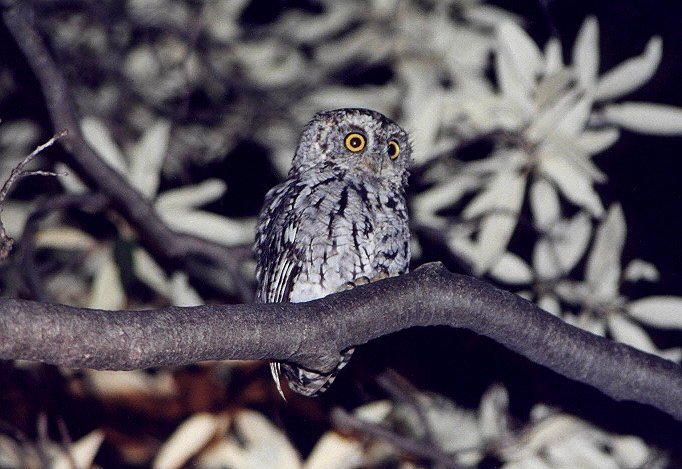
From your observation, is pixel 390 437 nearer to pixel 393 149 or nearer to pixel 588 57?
pixel 393 149

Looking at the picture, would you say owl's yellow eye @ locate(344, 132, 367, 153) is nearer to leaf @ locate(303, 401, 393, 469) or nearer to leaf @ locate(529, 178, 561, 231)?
leaf @ locate(529, 178, 561, 231)

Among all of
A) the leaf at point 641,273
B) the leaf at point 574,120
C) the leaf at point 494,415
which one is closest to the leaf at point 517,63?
the leaf at point 574,120

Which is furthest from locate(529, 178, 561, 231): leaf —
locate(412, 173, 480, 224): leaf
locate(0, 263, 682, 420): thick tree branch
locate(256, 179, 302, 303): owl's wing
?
locate(256, 179, 302, 303): owl's wing

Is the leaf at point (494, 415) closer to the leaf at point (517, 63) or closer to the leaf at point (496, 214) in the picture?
the leaf at point (496, 214)

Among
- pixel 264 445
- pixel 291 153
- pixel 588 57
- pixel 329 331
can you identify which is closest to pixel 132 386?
pixel 264 445

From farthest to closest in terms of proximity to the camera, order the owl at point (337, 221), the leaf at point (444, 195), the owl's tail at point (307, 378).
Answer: the leaf at point (444, 195)
the owl at point (337, 221)
the owl's tail at point (307, 378)
